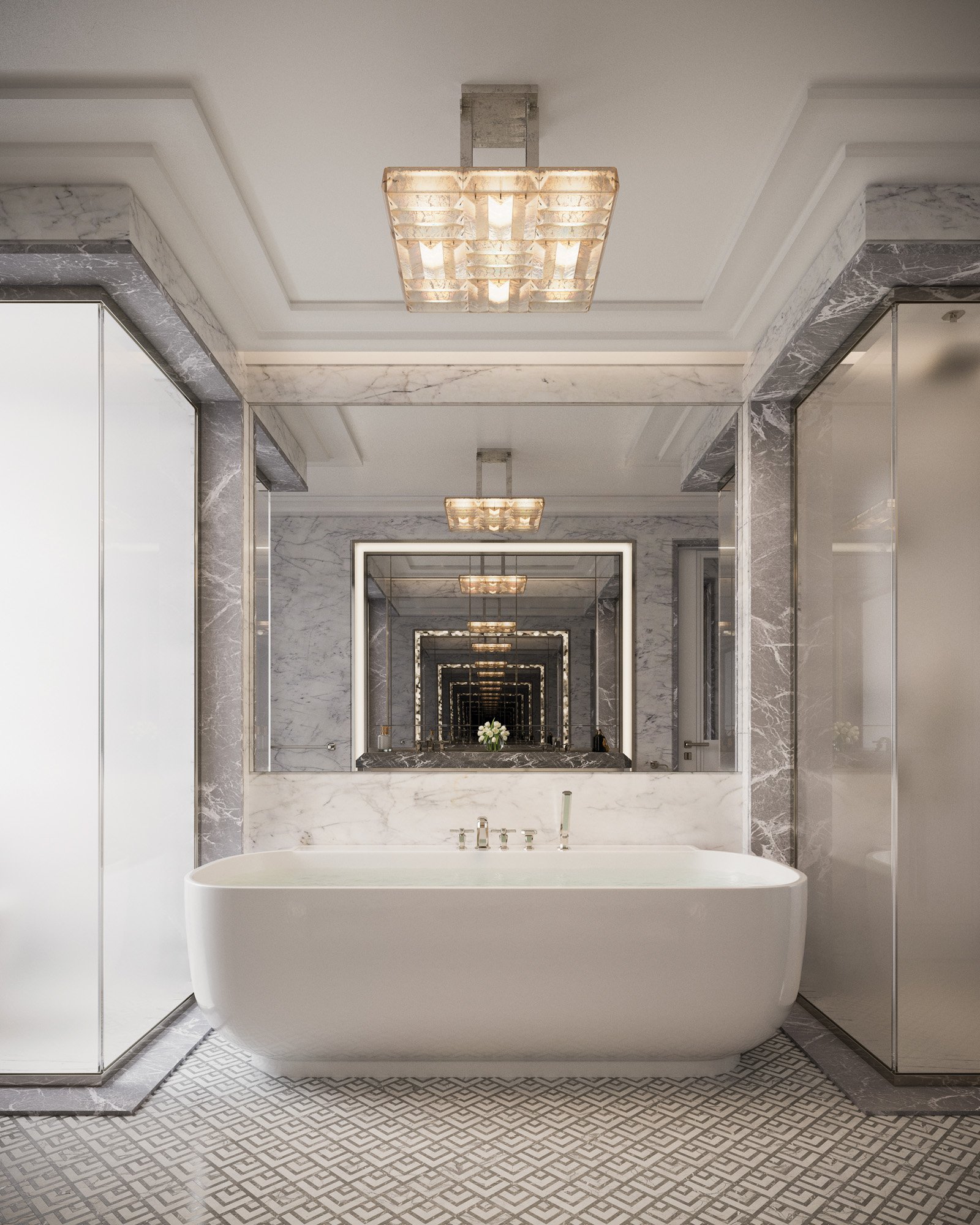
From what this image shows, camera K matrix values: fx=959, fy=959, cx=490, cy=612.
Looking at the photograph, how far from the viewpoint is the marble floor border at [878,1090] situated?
8.92 ft

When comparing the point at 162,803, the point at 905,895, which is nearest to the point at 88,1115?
the point at 162,803

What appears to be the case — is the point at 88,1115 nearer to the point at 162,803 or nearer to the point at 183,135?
the point at 162,803

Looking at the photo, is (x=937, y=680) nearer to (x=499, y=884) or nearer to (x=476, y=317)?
(x=499, y=884)

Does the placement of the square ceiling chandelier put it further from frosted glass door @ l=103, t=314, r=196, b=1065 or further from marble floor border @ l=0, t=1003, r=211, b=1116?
marble floor border @ l=0, t=1003, r=211, b=1116

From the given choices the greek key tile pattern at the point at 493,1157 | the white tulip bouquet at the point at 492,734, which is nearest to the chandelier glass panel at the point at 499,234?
the white tulip bouquet at the point at 492,734

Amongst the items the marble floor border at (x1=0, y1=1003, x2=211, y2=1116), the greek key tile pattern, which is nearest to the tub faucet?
the greek key tile pattern

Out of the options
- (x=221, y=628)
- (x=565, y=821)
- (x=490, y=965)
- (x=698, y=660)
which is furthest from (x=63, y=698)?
(x=698, y=660)

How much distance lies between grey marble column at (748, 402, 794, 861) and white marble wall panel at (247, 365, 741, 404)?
0.89 ft

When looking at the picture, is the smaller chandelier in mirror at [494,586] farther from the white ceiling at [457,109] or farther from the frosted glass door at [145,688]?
the white ceiling at [457,109]

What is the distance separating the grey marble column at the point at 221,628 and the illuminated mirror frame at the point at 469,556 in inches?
18.1

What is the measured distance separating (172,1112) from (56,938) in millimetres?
610

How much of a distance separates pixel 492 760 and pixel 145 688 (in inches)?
54.9

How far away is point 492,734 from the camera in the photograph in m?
3.90

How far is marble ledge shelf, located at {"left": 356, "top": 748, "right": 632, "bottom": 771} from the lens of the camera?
12.8ft
